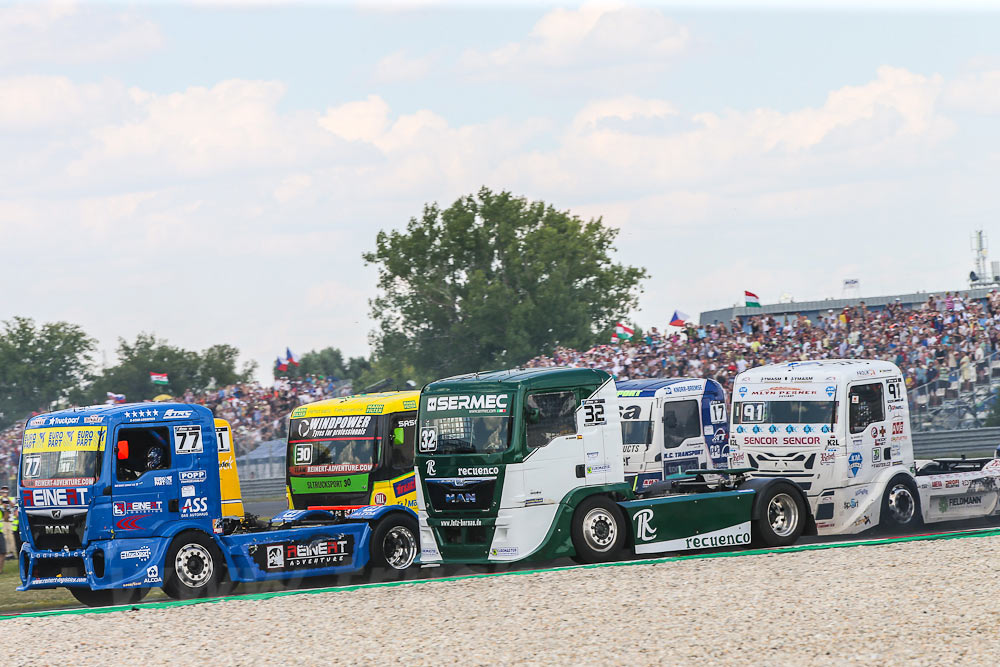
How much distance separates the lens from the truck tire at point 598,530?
49.8 feet

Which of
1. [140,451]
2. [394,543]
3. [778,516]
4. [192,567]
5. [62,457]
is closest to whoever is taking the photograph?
[62,457]

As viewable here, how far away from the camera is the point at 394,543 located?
55.0 ft

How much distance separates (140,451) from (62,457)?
89 centimetres

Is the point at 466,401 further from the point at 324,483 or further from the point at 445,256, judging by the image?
the point at 445,256

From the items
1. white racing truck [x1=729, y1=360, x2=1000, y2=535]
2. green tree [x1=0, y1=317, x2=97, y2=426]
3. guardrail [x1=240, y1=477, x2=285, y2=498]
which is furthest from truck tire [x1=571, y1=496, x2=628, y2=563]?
green tree [x1=0, y1=317, x2=97, y2=426]

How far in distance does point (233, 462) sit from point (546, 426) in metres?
4.70

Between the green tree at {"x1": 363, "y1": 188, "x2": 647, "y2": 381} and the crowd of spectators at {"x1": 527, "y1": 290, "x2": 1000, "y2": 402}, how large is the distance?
13.8 m

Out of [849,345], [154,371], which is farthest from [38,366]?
[849,345]

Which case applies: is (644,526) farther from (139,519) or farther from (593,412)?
(139,519)

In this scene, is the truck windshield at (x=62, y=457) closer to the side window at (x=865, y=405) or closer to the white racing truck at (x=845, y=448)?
the white racing truck at (x=845, y=448)

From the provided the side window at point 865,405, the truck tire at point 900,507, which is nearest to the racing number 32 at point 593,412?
the side window at point 865,405

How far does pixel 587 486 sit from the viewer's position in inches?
603

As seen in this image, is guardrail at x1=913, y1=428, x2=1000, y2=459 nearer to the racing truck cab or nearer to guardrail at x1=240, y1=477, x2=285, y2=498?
the racing truck cab

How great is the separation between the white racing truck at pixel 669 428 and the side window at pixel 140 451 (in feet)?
25.1
